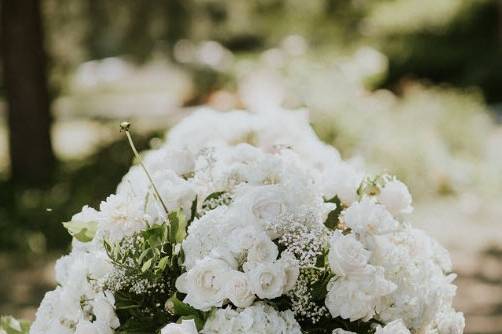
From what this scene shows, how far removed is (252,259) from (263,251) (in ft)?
0.11

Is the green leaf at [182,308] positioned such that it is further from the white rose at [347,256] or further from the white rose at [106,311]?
the white rose at [347,256]

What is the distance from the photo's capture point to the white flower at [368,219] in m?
2.13

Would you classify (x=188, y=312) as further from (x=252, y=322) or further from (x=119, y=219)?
(x=119, y=219)

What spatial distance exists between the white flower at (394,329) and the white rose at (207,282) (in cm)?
39

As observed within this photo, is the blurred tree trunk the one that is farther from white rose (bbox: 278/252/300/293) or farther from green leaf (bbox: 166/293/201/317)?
white rose (bbox: 278/252/300/293)

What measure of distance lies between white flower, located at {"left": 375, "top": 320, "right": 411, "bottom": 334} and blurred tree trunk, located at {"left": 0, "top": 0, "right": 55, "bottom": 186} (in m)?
8.57

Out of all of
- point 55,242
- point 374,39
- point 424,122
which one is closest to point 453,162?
point 424,122

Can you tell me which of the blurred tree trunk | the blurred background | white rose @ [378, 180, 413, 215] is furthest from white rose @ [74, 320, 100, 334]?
the blurred tree trunk

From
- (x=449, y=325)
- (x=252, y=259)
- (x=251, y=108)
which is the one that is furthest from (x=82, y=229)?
(x=251, y=108)

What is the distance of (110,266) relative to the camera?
2.13 metres

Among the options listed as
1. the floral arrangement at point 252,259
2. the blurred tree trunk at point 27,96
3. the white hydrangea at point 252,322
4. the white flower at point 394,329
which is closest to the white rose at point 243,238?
the floral arrangement at point 252,259

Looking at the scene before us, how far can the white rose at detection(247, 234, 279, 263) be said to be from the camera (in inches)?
77.9

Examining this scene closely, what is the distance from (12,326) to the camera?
2680mm

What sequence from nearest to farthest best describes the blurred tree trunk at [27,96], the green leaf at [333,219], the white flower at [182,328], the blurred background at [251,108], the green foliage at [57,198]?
the white flower at [182,328] < the green leaf at [333,219] < the blurred background at [251,108] < the green foliage at [57,198] < the blurred tree trunk at [27,96]
